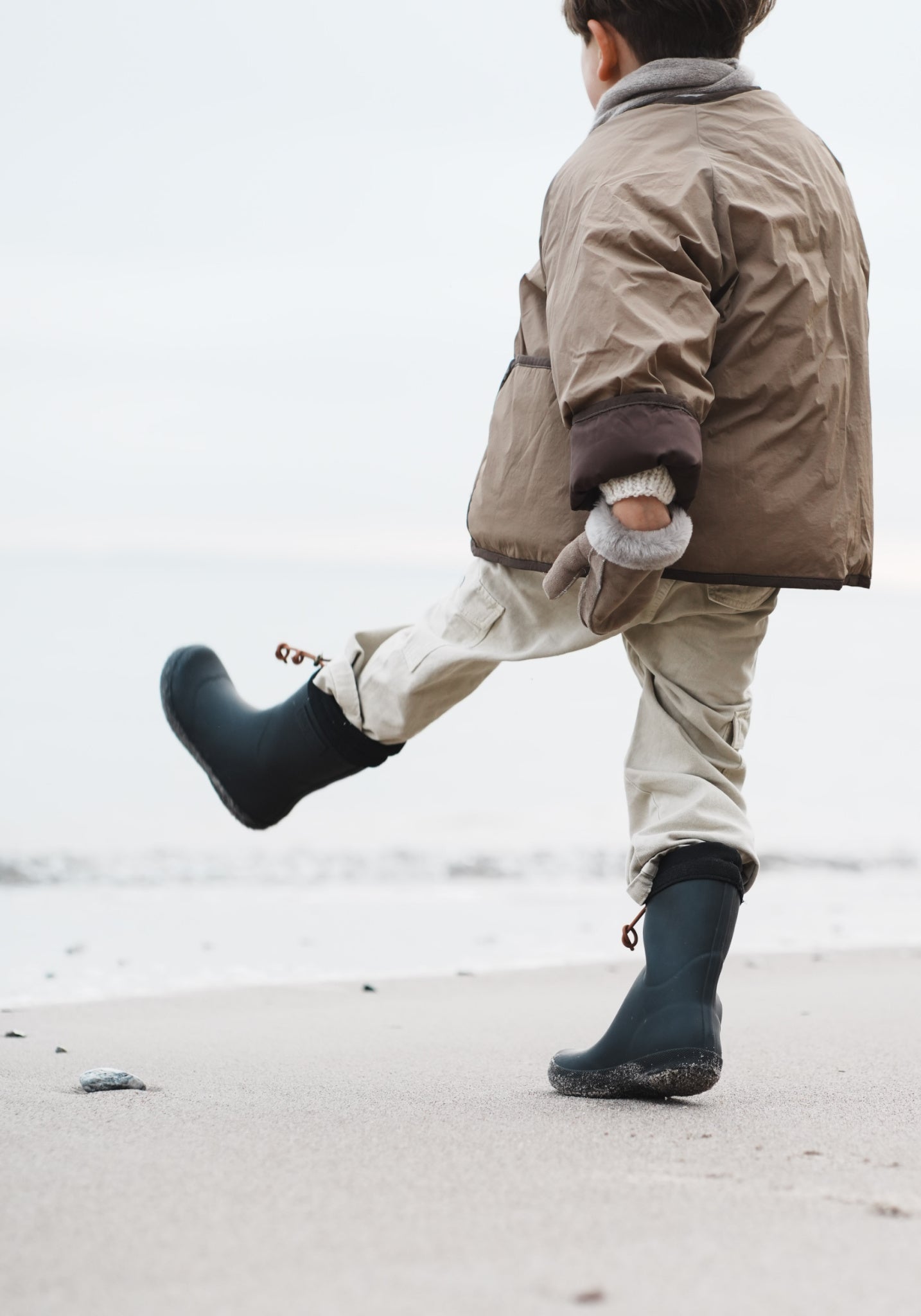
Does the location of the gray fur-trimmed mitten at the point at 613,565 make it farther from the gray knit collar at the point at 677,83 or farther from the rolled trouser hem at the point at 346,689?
the gray knit collar at the point at 677,83

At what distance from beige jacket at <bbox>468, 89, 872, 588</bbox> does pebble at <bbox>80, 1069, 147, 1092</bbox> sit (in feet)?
2.97

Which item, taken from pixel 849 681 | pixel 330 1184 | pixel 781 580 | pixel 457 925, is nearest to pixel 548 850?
pixel 457 925

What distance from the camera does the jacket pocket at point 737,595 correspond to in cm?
179

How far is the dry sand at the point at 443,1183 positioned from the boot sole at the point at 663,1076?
0.09ft

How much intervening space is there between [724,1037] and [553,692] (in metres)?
8.69

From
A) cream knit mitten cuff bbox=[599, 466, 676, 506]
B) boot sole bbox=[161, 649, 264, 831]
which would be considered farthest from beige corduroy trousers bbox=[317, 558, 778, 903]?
boot sole bbox=[161, 649, 264, 831]

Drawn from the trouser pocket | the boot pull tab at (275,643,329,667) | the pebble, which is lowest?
the pebble

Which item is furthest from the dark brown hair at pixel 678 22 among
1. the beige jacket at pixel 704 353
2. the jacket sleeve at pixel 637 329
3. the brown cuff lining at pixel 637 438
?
the brown cuff lining at pixel 637 438

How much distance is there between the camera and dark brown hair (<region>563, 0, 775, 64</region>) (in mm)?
1788

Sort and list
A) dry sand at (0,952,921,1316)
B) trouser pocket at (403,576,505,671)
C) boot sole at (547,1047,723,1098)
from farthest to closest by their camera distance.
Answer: trouser pocket at (403,576,505,671) → boot sole at (547,1047,723,1098) → dry sand at (0,952,921,1316)

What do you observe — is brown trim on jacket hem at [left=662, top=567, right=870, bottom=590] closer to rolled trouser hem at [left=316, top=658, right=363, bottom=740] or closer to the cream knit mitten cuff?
the cream knit mitten cuff

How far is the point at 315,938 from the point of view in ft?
13.4

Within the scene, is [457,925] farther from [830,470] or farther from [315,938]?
[830,470]

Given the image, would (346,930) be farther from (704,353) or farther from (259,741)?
(704,353)
